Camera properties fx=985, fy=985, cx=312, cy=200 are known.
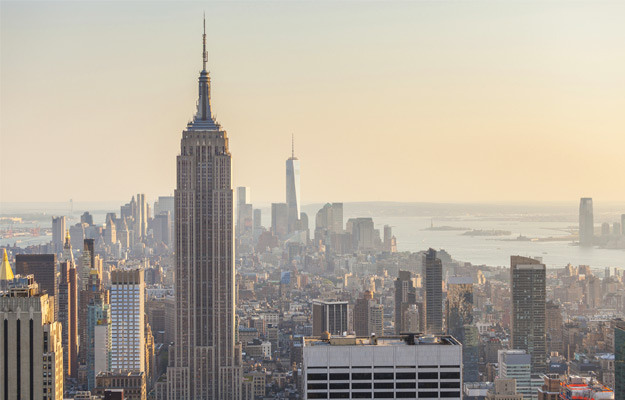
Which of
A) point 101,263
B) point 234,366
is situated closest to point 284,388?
point 234,366

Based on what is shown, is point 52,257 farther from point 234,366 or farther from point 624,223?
point 624,223

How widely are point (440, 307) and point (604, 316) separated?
18.4ft

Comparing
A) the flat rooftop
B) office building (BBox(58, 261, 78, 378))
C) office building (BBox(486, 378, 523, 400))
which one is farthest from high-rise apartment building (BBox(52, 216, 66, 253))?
the flat rooftop

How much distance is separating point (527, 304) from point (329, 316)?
6049 millimetres

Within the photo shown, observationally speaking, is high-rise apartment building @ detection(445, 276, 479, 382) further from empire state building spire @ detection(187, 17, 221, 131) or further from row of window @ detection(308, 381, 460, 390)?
row of window @ detection(308, 381, 460, 390)

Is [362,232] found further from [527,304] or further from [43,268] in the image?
[43,268]

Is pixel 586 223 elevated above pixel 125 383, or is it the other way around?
pixel 586 223

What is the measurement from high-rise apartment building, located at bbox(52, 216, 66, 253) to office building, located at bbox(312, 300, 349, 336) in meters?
7.64

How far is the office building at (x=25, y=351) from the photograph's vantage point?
456 inches

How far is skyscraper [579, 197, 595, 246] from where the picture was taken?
2011 centimetres

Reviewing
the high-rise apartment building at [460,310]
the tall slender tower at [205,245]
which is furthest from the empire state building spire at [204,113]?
the high-rise apartment building at [460,310]

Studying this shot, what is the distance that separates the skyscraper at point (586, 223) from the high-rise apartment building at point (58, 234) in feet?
43.6

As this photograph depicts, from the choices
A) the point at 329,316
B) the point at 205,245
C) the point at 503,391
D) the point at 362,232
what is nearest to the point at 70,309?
the point at 205,245

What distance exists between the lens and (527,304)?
25812 millimetres
